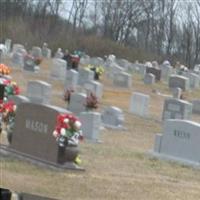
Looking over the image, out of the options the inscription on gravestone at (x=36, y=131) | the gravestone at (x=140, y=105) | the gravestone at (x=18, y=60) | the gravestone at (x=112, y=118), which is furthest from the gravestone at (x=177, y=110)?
the gravestone at (x=18, y=60)

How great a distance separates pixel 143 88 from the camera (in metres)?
33.0

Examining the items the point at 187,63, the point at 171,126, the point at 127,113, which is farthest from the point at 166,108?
the point at 187,63

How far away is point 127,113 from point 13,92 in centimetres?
588

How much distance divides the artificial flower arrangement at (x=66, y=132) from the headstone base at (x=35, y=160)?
0.17m

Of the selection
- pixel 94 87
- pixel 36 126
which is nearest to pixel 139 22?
pixel 94 87

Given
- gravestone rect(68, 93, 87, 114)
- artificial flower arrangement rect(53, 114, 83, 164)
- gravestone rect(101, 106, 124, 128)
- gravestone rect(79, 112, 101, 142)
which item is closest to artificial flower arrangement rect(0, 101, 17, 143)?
artificial flower arrangement rect(53, 114, 83, 164)

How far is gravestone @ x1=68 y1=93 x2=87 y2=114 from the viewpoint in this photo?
18.7m

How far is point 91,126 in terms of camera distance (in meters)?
14.6

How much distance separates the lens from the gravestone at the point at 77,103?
1872 centimetres

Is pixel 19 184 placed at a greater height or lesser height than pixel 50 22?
lesser

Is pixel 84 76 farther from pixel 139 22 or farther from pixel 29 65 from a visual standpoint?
pixel 139 22

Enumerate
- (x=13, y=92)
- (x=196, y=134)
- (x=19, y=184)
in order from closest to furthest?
(x=19, y=184)
(x=196, y=134)
(x=13, y=92)

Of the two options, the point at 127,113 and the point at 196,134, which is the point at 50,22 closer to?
the point at 127,113

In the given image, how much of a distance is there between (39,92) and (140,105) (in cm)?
363
